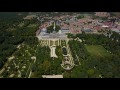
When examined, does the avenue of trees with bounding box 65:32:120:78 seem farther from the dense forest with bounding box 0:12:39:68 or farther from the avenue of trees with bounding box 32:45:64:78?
the dense forest with bounding box 0:12:39:68

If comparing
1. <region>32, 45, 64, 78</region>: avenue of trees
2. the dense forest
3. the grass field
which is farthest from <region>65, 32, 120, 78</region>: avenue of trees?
the dense forest

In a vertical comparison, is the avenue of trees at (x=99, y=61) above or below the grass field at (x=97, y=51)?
above

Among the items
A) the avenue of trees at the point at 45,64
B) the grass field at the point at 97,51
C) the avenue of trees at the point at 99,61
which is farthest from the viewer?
the grass field at the point at 97,51

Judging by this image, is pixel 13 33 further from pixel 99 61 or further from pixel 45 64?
pixel 99 61

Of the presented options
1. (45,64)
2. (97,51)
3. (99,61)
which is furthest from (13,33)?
(99,61)

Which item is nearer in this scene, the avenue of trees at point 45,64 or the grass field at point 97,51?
the avenue of trees at point 45,64

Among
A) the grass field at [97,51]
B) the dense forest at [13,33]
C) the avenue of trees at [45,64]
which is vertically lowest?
the grass field at [97,51]

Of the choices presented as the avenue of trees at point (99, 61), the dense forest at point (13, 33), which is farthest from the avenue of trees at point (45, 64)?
the dense forest at point (13, 33)

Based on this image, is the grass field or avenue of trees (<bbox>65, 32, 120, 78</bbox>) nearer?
avenue of trees (<bbox>65, 32, 120, 78</bbox>)

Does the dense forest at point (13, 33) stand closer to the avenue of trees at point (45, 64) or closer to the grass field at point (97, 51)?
the avenue of trees at point (45, 64)
